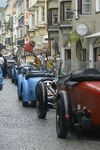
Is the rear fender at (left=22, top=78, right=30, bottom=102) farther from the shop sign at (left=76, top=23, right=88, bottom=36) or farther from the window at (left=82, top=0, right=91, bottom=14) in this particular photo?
the window at (left=82, top=0, right=91, bottom=14)

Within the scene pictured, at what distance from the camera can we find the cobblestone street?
9953mm

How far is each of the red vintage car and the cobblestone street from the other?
1.03 feet

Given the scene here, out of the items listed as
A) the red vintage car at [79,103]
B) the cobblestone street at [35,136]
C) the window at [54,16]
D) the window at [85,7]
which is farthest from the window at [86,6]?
the red vintage car at [79,103]

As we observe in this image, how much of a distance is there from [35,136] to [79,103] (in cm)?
128

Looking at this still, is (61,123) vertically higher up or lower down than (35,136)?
higher up

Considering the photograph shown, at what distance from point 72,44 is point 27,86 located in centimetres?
2413

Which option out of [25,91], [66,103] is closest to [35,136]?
[66,103]

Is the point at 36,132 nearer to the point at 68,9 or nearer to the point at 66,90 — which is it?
the point at 66,90

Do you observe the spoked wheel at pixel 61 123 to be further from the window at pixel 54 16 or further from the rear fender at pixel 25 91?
the window at pixel 54 16

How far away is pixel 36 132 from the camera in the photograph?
11680 mm

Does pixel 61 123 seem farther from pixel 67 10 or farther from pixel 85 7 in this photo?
pixel 67 10

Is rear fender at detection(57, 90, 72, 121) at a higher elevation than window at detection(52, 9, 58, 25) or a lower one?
higher

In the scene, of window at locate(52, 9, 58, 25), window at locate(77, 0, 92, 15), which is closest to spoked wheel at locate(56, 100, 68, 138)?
window at locate(77, 0, 92, 15)

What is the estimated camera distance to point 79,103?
10.4 metres
